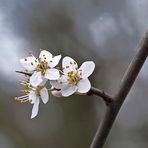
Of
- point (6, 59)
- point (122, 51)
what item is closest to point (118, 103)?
point (6, 59)

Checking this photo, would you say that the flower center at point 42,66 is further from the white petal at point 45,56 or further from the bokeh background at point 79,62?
the bokeh background at point 79,62

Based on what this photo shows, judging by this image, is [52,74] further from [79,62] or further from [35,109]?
[79,62]

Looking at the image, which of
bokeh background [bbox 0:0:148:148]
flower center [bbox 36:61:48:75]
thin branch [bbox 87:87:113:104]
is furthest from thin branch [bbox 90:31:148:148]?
bokeh background [bbox 0:0:148:148]

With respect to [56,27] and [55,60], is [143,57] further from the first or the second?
[56,27]

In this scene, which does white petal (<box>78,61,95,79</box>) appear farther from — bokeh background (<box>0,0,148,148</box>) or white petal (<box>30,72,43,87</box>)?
bokeh background (<box>0,0,148,148</box>)

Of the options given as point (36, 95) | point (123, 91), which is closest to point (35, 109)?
point (36, 95)

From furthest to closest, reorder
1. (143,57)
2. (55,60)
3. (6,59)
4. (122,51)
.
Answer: (122,51) < (6,59) < (55,60) < (143,57)
